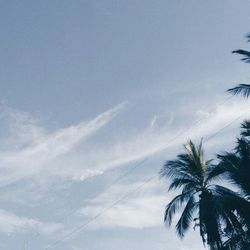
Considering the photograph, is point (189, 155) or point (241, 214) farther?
point (189, 155)

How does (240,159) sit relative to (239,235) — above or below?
above

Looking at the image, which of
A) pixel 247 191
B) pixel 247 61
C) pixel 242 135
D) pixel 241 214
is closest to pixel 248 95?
pixel 247 61

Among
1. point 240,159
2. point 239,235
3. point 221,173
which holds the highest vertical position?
point 221,173

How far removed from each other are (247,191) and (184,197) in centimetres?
503

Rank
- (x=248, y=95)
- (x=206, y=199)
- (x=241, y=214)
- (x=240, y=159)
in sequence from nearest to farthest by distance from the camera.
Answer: (x=248, y=95), (x=240, y=159), (x=241, y=214), (x=206, y=199)

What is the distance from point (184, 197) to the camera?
25703mm

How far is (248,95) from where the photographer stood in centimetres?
1877

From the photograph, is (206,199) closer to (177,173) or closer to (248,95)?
(177,173)

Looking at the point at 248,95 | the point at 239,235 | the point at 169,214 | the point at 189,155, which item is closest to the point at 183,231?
the point at 169,214

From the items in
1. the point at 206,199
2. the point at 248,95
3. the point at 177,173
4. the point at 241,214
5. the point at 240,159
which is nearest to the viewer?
the point at 248,95

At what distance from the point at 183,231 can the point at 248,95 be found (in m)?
10.3

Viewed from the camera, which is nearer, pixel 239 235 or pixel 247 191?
pixel 247 191

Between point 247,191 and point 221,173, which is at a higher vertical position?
point 221,173

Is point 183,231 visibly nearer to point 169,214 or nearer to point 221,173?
point 169,214
